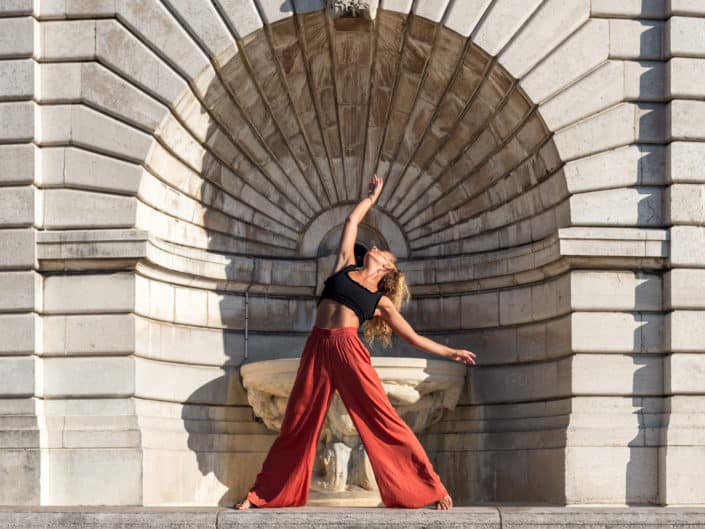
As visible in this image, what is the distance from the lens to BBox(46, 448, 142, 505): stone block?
1393 cm

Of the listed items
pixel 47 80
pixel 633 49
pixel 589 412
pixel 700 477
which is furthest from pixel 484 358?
pixel 47 80

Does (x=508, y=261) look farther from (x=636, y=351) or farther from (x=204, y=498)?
(x=204, y=498)

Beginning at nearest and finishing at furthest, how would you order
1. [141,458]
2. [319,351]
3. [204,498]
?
[319,351] → [141,458] → [204,498]

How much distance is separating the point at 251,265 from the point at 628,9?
544 centimetres

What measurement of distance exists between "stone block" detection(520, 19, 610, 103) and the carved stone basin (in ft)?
10.9

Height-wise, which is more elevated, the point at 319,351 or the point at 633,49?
the point at 633,49

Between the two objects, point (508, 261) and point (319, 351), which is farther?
point (508, 261)

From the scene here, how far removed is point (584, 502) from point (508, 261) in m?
3.07

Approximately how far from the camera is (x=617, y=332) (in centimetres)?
1441

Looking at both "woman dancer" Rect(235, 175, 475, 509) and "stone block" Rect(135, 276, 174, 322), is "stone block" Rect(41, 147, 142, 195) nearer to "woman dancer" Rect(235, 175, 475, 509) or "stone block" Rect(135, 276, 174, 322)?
"stone block" Rect(135, 276, 174, 322)

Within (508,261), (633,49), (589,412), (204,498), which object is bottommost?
(204,498)

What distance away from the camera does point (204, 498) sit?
49.5 ft

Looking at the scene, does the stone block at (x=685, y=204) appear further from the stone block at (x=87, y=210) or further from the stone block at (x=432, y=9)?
the stone block at (x=87, y=210)

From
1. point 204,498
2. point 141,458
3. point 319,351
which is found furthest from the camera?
point 204,498
